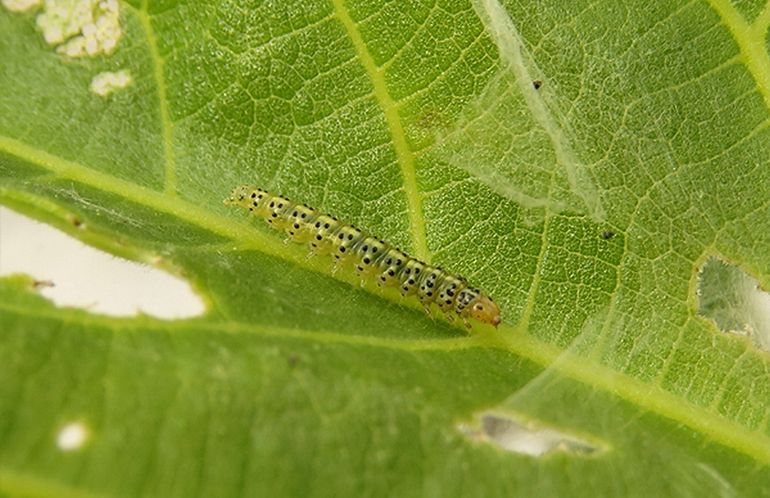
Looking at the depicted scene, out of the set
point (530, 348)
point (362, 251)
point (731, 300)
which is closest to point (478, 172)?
point (362, 251)

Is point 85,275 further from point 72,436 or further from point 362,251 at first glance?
point 362,251

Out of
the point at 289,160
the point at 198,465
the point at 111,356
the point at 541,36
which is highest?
the point at 541,36

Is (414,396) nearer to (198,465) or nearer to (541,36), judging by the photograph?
(198,465)

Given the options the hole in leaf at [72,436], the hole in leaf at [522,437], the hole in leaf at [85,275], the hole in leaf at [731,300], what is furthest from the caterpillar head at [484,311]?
the hole in leaf at [72,436]

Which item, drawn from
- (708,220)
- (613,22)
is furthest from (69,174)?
(708,220)

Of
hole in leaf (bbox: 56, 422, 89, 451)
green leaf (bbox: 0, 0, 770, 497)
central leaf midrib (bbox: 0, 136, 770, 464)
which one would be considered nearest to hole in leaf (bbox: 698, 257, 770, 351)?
green leaf (bbox: 0, 0, 770, 497)

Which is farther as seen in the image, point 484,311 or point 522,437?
point 484,311

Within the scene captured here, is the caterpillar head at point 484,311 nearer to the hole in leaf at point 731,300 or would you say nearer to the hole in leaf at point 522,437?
the hole in leaf at point 522,437
